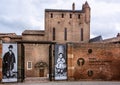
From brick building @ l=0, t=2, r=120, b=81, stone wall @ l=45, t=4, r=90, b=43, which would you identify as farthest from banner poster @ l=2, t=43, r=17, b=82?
stone wall @ l=45, t=4, r=90, b=43

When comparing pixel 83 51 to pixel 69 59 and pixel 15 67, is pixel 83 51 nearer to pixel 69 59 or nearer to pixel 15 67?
pixel 69 59

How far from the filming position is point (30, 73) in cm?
5441

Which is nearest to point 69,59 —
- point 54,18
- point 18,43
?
point 18,43

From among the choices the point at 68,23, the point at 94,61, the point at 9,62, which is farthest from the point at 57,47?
the point at 68,23

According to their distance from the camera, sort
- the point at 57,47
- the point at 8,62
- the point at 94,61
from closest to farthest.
→ the point at 8,62
the point at 57,47
the point at 94,61

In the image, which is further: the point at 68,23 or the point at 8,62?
the point at 68,23

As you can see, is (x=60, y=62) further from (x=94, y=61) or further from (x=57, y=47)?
(x=94, y=61)

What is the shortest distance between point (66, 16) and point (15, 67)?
1322 inches

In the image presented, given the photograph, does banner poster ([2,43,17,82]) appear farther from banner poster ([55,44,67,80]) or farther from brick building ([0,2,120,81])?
banner poster ([55,44,67,80])

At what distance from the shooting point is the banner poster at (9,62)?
36312 mm

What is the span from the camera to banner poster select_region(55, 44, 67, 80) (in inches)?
1492

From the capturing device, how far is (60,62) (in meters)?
38.0

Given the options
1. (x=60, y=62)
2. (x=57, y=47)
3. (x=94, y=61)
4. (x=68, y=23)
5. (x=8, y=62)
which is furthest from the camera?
(x=68, y=23)

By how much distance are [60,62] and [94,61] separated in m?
4.01
